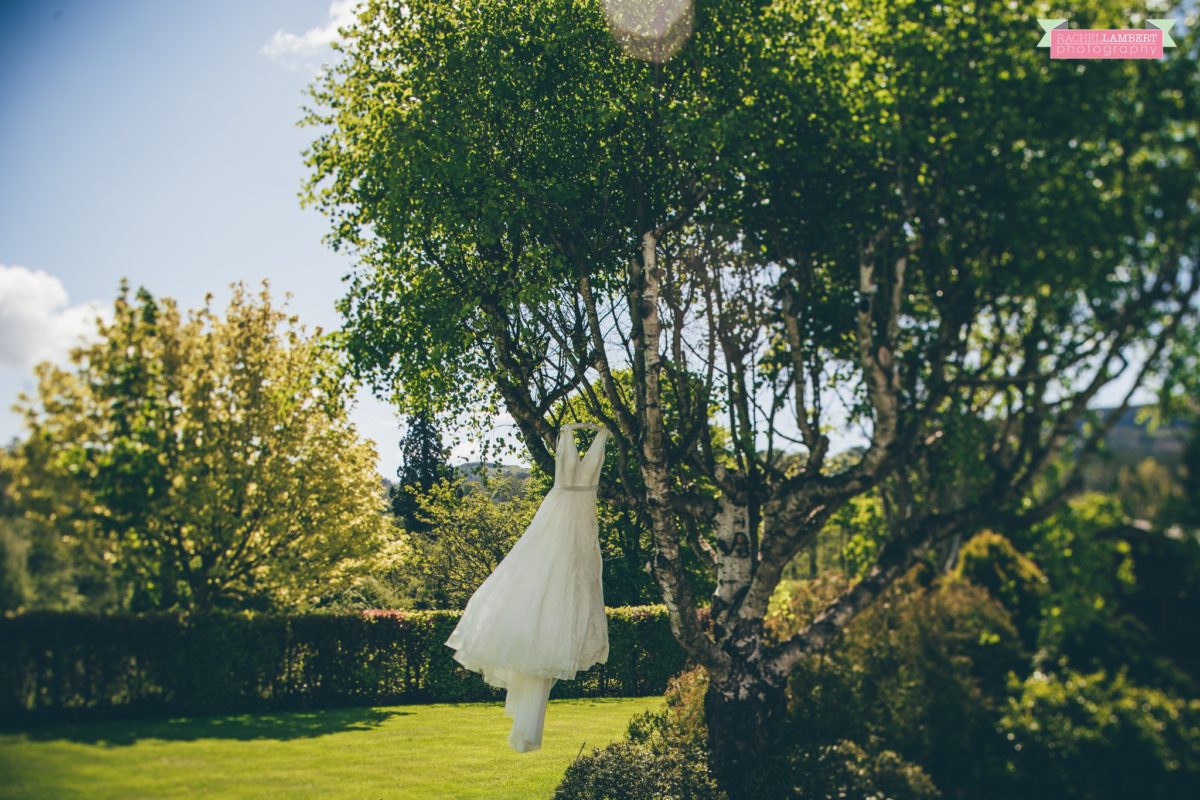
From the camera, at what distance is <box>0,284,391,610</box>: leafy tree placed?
6.69 metres

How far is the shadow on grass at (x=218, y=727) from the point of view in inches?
257

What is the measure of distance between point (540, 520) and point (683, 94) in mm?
4414

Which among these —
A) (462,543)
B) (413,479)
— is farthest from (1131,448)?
(413,479)

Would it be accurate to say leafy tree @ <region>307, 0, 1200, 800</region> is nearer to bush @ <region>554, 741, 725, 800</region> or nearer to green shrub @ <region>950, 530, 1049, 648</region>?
bush @ <region>554, 741, 725, 800</region>

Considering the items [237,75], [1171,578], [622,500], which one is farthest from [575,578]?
[237,75]

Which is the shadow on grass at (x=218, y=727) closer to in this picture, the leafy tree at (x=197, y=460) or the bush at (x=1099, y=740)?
the leafy tree at (x=197, y=460)

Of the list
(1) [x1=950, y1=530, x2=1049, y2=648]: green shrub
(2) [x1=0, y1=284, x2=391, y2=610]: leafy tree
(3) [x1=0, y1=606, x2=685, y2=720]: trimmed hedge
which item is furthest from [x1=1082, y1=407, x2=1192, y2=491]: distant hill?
(3) [x1=0, y1=606, x2=685, y2=720]: trimmed hedge

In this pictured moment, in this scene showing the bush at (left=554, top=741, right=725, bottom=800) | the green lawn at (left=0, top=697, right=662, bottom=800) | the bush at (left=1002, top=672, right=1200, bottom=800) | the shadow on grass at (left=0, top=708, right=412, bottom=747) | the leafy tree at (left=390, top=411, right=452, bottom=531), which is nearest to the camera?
the bush at (left=1002, top=672, right=1200, bottom=800)

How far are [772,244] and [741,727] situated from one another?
15.6 feet

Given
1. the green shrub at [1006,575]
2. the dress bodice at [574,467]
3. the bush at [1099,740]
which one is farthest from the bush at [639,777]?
the green shrub at [1006,575]

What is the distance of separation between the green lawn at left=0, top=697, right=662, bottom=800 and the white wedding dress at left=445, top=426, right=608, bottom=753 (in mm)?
1678

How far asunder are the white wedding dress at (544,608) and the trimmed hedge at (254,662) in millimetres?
3279

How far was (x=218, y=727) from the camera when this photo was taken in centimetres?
835

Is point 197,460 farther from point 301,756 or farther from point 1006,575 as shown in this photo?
point 1006,575
